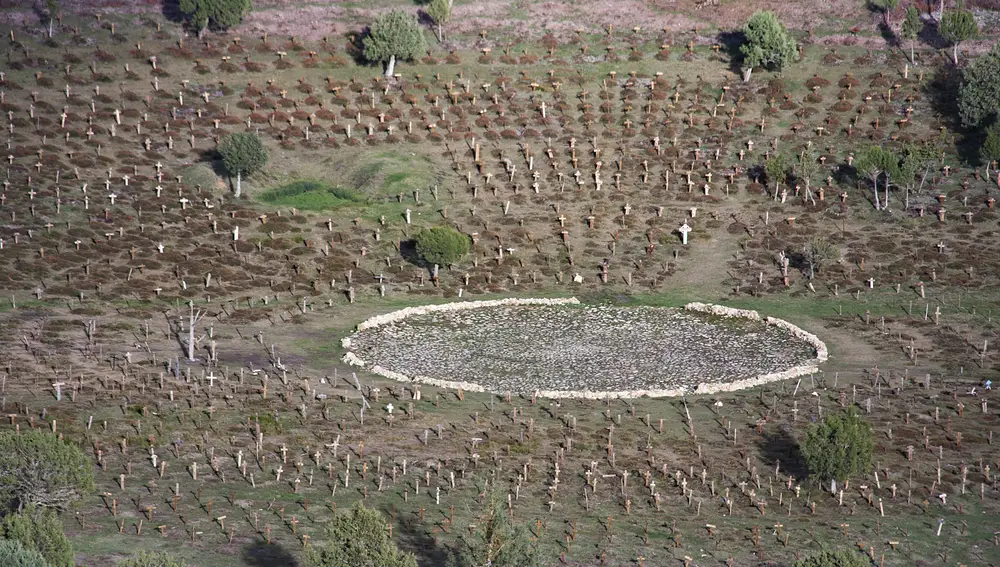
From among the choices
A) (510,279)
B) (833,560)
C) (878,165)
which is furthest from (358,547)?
(878,165)

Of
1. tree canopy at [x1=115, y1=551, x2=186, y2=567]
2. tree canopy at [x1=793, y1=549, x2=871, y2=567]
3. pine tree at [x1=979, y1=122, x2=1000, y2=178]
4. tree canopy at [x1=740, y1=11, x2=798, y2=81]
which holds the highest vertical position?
tree canopy at [x1=740, y1=11, x2=798, y2=81]

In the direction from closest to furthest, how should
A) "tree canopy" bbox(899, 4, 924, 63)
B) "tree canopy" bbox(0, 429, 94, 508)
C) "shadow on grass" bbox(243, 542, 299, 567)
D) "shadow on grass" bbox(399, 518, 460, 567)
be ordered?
1. "shadow on grass" bbox(243, 542, 299, 567)
2. "shadow on grass" bbox(399, 518, 460, 567)
3. "tree canopy" bbox(0, 429, 94, 508)
4. "tree canopy" bbox(899, 4, 924, 63)

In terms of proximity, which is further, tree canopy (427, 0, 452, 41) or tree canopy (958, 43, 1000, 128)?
tree canopy (427, 0, 452, 41)

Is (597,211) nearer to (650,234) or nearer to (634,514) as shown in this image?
(650,234)

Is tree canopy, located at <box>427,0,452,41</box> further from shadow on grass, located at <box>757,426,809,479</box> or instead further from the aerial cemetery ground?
shadow on grass, located at <box>757,426,809,479</box>

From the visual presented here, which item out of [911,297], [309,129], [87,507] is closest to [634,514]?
[87,507]

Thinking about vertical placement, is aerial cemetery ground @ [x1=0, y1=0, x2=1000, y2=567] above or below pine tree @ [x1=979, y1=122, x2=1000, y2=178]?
below

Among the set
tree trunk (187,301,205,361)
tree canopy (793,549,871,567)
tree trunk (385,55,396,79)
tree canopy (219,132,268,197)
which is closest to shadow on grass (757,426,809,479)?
tree canopy (793,549,871,567)
